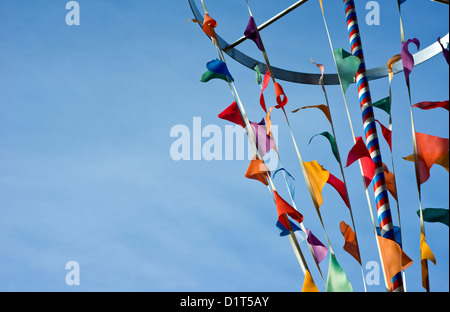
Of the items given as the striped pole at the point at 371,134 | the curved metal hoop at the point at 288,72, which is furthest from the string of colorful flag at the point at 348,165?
the curved metal hoop at the point at 288,72

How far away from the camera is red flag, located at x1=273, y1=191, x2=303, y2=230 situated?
304 centimetres

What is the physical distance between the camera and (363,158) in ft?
10.9

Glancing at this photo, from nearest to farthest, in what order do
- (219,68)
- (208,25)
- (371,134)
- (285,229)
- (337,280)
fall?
(337,280), (285,229), (371,134), (219,68), (208,25)

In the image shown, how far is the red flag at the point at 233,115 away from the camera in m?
3.44

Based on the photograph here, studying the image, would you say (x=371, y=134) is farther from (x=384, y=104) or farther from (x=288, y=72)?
(x=288, y=72)

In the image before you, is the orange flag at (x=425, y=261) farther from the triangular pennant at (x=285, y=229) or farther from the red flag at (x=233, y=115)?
the red flag at (x=233, y=115)

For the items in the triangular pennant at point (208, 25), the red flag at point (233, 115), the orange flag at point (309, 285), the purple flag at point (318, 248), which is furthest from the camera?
the triangular pennant at point (208, 25)

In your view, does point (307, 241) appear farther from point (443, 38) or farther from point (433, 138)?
point (443, 38)

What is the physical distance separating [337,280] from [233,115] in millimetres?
1326

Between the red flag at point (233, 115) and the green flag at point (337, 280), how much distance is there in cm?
118

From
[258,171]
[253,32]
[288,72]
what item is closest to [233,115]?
[258,171]
